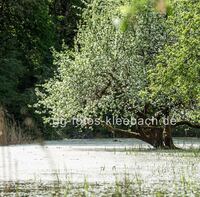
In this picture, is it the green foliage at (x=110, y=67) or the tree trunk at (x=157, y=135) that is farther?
the tree trunk at (x=157, y=135)

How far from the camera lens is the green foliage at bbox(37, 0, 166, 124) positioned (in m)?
22.5

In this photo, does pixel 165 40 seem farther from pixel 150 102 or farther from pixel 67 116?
pixel 67 116

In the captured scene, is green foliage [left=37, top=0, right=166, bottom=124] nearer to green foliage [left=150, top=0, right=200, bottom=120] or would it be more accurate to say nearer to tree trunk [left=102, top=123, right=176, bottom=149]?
tree trunk [left=102, top=123, right=176, bottom=149]

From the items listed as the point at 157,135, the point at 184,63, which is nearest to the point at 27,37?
the point at 157,135

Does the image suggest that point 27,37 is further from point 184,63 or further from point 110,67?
point 184,63

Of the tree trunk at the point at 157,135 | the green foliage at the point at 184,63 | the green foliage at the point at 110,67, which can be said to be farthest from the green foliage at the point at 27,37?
the green foliage at the point at 184,63

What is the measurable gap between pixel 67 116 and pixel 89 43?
2.55 meters

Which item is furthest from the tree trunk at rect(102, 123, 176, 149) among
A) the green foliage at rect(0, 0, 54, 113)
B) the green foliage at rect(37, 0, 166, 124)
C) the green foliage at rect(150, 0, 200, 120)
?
the green foliage at rect(0, 0, 54, 113)

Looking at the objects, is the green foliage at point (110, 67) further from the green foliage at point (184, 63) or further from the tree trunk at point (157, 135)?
the green foliage at point (184, 63)

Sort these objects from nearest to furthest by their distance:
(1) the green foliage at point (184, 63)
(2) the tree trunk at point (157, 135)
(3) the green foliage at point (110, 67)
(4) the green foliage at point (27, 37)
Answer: (1) the green foliage at point (184, 63), (3) the green foliage at point (110, 67), (2) the tree trunk at point (157, 135), (4) the green foliage at point (27, 37)

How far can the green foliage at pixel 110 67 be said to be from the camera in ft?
73.8

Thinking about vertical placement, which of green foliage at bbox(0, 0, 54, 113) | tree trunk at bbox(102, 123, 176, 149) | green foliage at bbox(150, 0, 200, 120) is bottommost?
tree trunk at bbox(102, 123, 176, 149)

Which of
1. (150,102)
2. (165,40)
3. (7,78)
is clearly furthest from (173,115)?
(7,78)

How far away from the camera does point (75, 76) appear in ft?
75.6
